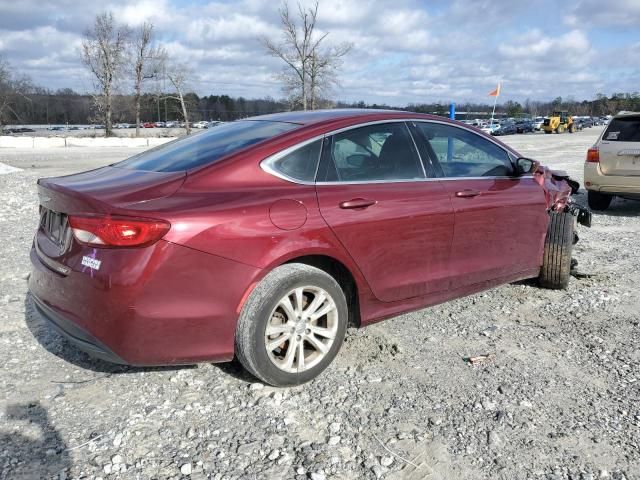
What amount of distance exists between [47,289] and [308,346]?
1.57 metres

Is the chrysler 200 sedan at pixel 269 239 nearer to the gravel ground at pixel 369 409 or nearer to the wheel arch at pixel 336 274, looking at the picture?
the wheel arch at pixel 336 274

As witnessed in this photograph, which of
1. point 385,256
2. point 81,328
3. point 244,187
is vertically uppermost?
point 244,187

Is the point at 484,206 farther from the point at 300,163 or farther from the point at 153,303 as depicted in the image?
the point at 153,303

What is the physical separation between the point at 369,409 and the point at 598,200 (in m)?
7.88

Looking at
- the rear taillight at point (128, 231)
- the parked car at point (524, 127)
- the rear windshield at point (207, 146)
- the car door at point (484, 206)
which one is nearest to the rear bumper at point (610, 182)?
the car door at point (484, 206)

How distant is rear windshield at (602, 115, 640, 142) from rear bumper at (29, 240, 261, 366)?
25.4 ft

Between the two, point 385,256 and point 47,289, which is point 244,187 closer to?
point 385,256

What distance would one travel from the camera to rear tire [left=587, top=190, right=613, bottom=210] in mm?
9406

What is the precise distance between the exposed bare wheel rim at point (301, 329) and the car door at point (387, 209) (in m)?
0.36

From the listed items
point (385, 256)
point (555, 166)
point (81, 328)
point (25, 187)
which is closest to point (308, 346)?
point (385, 256)

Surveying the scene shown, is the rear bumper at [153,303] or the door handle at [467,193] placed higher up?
the door handle at [467,193]

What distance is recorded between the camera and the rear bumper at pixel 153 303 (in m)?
2.81

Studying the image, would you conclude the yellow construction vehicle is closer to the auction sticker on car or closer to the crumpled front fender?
the crumpled front fender

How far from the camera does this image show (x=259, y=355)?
3.15m
